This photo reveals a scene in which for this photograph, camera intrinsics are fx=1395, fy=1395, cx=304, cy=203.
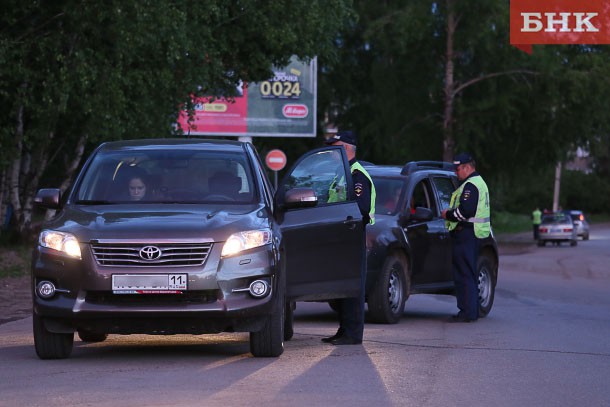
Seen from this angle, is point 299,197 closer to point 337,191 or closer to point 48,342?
point 337,191

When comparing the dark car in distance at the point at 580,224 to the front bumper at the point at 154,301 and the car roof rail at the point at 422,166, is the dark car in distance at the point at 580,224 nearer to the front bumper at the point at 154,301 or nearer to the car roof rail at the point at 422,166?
the car roof rail at the point at 422,166

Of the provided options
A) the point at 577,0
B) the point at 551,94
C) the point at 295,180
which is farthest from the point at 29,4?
the point at 551,94

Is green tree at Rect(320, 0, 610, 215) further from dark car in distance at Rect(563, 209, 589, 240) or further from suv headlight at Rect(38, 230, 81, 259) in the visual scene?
suv headlight at Rect(38, 230, 81, 259)

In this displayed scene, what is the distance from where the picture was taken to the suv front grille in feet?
32.2

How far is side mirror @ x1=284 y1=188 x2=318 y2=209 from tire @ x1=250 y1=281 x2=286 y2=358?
2.18 feet

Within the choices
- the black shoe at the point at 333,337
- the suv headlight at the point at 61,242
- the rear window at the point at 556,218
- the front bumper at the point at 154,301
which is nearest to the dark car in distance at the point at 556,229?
the rear window at the point at 556,218

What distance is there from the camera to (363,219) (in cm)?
1177

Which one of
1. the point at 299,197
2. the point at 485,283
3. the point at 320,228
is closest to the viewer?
the point at 299,197

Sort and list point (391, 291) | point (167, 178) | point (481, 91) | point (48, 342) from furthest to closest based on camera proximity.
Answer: point (481, 91)
point (391, 291)
point (167, 178)
point (48, 342)

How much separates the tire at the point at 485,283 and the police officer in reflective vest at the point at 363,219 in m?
4.24

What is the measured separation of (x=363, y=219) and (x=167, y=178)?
5.79 ft

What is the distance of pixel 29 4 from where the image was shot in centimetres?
2270

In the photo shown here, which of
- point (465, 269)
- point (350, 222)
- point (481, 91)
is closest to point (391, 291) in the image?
point (465, 269)

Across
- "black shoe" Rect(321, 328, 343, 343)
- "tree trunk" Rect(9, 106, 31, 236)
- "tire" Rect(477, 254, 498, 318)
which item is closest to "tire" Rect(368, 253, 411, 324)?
"tire" Rect(477, 254, 498, 318)
